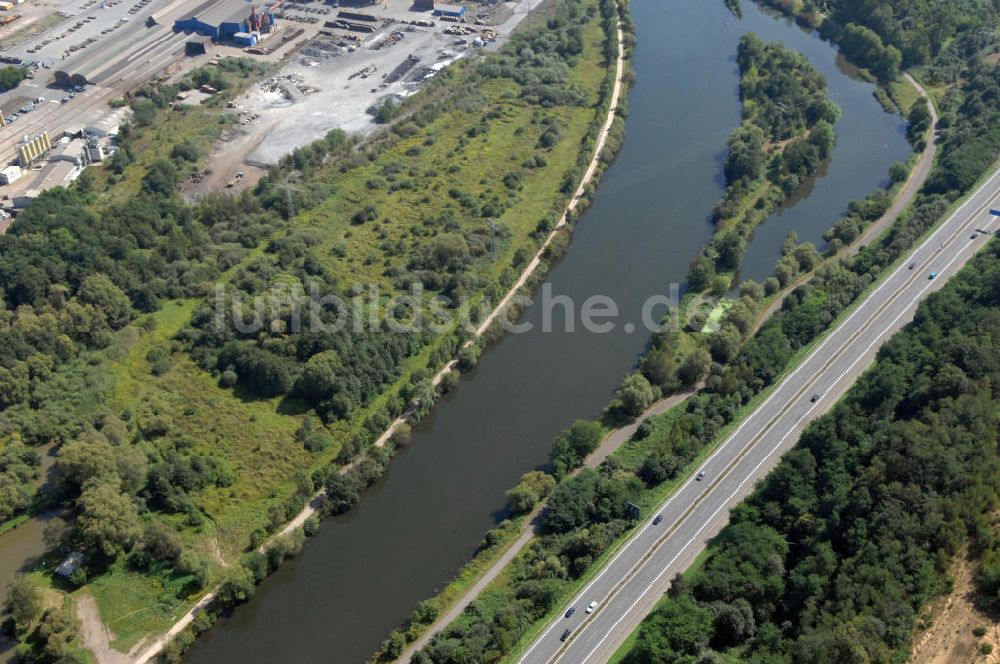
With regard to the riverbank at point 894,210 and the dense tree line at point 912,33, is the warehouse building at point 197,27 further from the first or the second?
the riverbank at point 894,210

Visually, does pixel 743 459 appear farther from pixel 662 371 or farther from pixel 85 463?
pixel 85 463

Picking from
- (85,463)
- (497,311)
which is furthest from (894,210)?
(85,463)

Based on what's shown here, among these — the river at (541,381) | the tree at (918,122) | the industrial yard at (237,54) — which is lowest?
the river at (541,381)

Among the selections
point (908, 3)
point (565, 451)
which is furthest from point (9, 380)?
point (908, 3)

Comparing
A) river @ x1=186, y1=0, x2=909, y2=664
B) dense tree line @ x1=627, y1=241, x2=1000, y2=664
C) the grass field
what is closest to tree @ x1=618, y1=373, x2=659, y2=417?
river @ x1=186, y1=0, x2=909, y2=664

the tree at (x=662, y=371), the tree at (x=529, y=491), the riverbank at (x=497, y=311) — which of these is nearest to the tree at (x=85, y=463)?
the riverbank at (x=497, y=311)

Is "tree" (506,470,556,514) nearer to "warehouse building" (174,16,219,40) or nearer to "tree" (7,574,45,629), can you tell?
"tree" (7,574,45,629)
